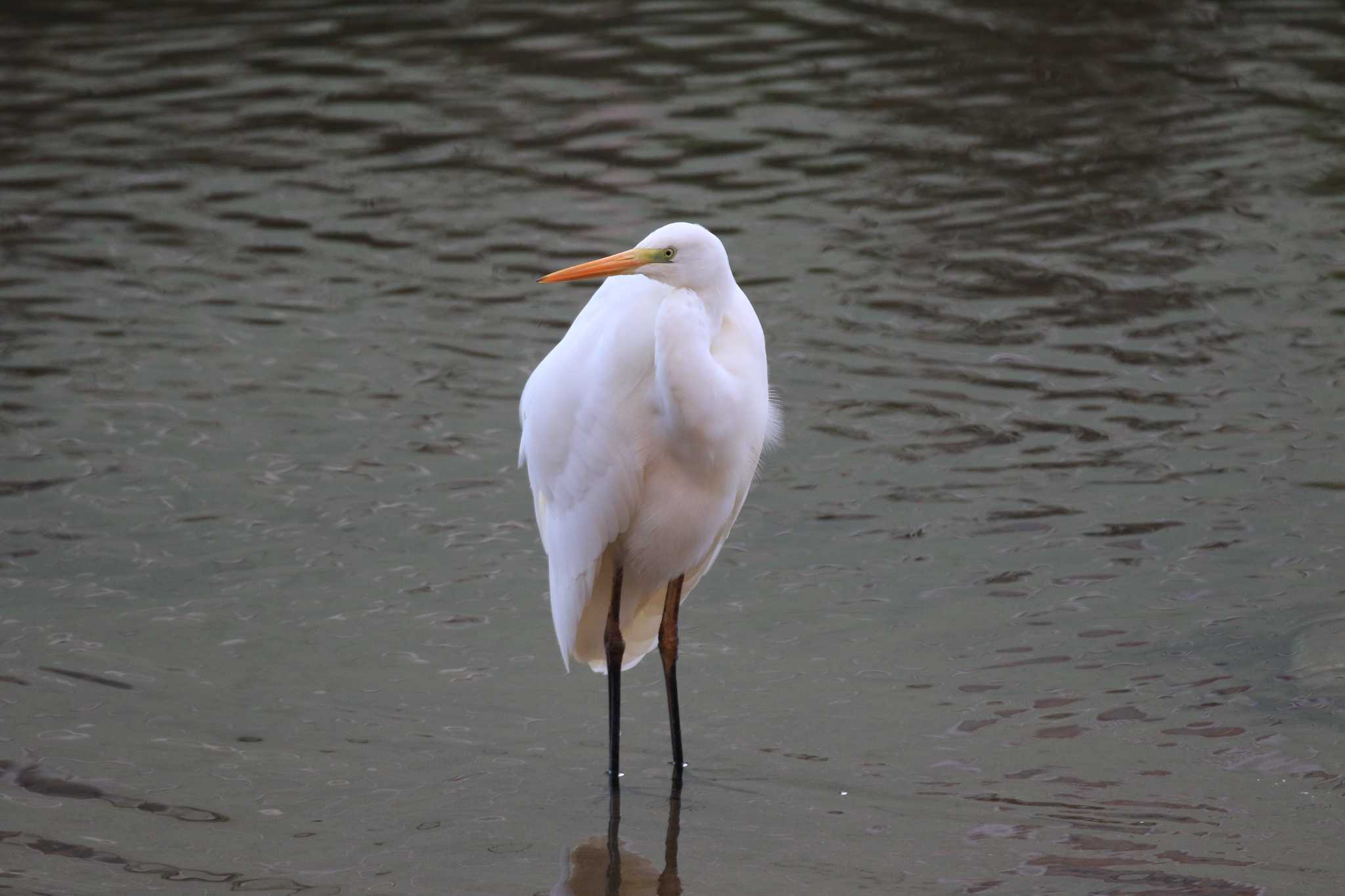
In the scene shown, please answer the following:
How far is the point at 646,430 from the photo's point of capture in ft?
13.0

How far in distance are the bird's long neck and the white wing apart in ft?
0.27

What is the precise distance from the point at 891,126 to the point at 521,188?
7.01ft

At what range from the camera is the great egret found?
3779 millimetres

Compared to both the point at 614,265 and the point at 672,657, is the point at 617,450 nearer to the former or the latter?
the point at 614,265

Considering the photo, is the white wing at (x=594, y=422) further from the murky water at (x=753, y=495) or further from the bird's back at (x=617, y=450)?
the murky water at (x=753, y=495)

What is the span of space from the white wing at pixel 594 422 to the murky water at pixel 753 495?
64cm

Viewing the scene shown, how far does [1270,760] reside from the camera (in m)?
4.24

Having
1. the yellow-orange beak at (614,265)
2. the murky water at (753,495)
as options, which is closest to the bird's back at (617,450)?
the yellow-orange beak at (614,265)

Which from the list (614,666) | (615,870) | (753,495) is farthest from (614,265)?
(753,495)

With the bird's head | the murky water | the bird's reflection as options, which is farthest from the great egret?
the murky water

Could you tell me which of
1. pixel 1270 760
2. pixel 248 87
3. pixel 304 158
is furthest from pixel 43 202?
pixel 1270 760

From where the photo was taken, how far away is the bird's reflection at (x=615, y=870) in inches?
151

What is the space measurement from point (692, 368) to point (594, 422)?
312 millimetres

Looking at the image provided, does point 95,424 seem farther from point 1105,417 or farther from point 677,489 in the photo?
point 1105,417
